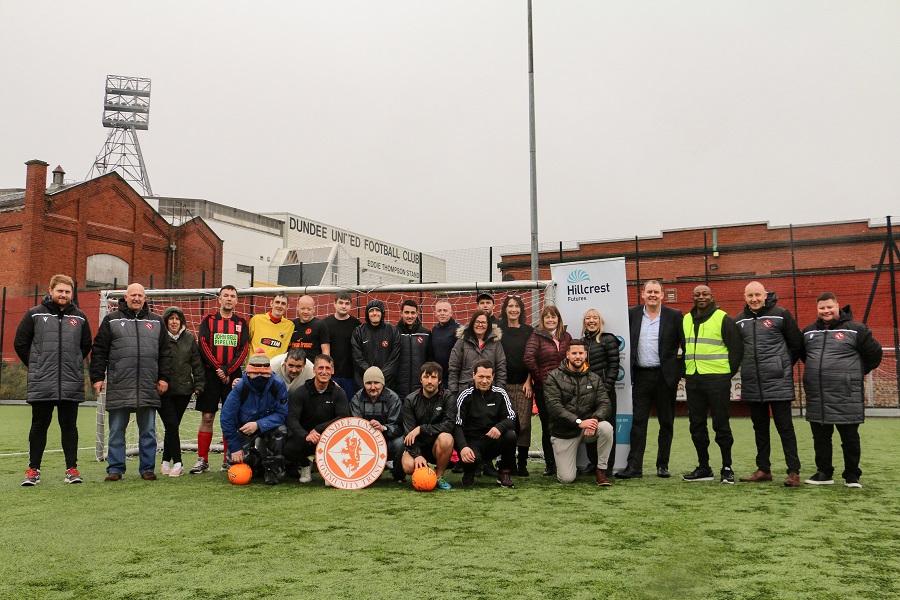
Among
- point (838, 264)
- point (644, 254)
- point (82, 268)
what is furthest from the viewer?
point (82, 268)

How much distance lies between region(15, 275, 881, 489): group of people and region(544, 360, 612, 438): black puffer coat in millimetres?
12

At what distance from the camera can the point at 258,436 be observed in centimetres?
632

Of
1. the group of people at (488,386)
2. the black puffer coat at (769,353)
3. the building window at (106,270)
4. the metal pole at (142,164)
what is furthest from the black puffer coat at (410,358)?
the metal pole at (142,164)

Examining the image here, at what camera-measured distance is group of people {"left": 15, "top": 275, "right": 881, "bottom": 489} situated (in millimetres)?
6102

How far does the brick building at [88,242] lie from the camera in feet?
88.3

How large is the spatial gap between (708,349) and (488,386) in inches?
79.7

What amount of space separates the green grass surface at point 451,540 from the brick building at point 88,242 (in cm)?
1947

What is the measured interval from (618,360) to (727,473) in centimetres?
137

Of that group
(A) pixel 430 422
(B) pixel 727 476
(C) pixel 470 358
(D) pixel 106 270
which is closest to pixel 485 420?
(A) pixel 430 422

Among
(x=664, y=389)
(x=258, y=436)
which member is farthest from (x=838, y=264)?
(x=258, y=436)

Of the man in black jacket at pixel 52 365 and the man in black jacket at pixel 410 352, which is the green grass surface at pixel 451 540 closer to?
the man in black jacket at pixel 52 365

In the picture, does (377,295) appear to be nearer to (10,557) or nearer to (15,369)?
(10,557)

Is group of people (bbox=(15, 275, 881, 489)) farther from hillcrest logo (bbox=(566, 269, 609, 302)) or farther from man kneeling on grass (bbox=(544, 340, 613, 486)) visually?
hillcrest logo (bbox=(566, 269, 609, 302))

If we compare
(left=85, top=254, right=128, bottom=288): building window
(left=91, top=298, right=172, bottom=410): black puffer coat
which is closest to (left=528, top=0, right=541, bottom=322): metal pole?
(left=91, top=298, right=172, bottom=410): black puffer coat
